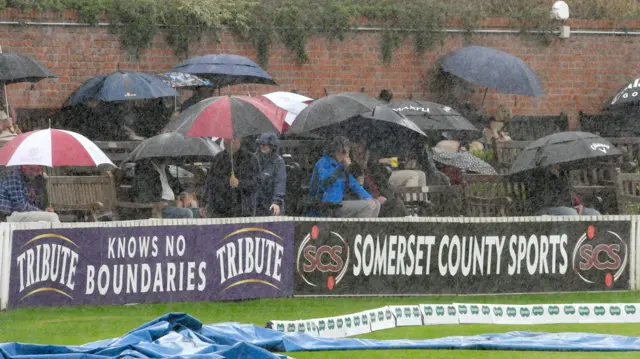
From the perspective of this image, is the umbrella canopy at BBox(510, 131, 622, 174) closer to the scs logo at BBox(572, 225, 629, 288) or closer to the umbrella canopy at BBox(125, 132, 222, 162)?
the scs logo at BBox(572, 225, 629, 288)

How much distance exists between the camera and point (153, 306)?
44.8 ft

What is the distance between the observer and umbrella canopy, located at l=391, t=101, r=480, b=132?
18906 millimetres

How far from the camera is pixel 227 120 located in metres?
15.3

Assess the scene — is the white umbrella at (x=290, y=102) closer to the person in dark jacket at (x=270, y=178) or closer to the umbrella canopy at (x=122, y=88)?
the umbrella canopy at (x=122, y=88)

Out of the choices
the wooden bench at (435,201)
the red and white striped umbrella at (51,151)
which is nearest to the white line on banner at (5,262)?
the red and white striped umbrella at (51,151)

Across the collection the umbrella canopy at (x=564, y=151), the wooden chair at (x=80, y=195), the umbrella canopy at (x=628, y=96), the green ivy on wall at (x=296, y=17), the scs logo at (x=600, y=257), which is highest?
the green ivy on wall at (x=296, y=17)

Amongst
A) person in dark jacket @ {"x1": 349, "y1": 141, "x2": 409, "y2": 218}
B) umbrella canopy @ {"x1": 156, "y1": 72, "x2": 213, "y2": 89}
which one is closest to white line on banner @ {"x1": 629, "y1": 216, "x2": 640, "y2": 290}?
person in dark jacket @ {"x1": 349, "y1": 141, "x2": 409, "y2": 218}

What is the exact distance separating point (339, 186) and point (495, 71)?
758 centimetres

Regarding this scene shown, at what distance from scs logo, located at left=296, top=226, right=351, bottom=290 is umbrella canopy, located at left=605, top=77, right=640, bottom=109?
10.1 meters

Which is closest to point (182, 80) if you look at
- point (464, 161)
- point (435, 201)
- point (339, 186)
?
point (464, 161)

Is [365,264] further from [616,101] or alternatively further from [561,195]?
[616,101]

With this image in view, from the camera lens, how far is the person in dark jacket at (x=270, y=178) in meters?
15.2

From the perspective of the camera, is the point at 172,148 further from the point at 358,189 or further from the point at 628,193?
the point at 628,193

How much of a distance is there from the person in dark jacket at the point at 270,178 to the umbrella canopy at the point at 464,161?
3894mm
